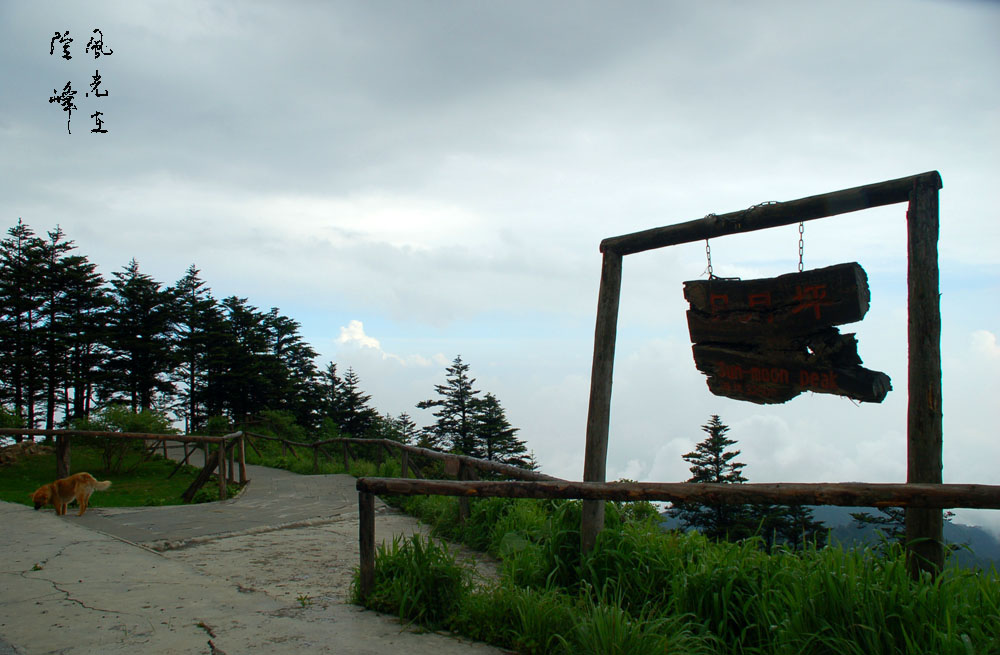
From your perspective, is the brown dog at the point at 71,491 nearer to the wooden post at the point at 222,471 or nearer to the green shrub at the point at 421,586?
the wooden post at the point at 222,471

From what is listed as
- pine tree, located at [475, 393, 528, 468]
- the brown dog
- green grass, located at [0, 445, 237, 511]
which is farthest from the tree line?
the brown dog

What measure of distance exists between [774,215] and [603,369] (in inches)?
63.3

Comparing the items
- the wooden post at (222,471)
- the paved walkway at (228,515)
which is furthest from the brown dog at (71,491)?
the wooden post at (222,471)

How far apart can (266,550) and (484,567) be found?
221cm

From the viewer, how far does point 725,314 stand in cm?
426

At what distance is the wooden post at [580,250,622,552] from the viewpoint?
471cm

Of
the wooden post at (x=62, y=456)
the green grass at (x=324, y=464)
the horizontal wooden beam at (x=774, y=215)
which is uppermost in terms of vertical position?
the horizontal wooden beam at (x=774, y=215)

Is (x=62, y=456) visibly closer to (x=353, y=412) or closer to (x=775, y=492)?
(x=775, y=492)

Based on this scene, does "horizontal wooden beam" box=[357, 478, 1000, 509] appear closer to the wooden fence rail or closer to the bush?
the wooden fence rail

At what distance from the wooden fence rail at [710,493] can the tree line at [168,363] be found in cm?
2372

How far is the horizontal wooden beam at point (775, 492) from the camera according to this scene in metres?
2.64

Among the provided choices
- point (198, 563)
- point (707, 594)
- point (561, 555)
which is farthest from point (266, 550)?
point (707, 594)

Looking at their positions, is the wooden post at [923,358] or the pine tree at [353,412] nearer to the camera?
the wooden post at [923,358]

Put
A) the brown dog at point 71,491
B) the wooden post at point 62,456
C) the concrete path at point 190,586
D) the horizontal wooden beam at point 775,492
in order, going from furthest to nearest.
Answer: the wooden post at point 62,456
the brown dog at point 71,491
the concrete path at point 190,586
the horizontal wooden beam at point 775,492
